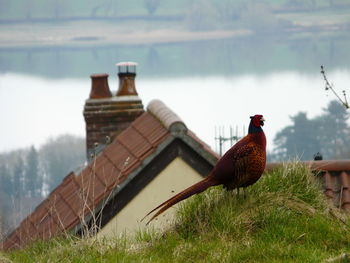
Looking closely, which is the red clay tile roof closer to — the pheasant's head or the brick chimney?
the brick chimney

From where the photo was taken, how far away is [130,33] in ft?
481

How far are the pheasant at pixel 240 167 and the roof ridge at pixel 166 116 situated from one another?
5.79 m

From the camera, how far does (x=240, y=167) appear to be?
24.4 feet

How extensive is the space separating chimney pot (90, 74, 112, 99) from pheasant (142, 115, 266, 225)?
10416mm

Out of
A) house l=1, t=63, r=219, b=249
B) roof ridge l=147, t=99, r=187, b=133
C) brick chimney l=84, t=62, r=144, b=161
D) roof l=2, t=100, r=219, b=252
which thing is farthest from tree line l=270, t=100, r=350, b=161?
house l=1, t=63, r=219, b=249

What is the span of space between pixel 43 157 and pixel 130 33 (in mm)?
80085

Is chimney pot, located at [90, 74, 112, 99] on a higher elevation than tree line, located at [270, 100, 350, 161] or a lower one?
higher

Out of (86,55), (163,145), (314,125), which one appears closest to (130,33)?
(86,55)

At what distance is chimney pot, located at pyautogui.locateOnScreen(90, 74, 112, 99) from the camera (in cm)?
1784

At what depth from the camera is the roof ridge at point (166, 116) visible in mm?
13344

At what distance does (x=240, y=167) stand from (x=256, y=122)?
372 mm

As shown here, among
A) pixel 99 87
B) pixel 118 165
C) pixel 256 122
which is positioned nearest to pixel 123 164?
pixel 118 165

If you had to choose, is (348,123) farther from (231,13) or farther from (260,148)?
(260,148)

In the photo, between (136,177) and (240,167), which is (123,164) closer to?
(136,177)
